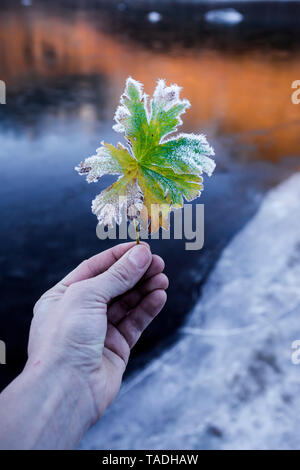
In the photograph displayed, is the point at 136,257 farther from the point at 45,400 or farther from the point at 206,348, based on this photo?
the point at 206,348

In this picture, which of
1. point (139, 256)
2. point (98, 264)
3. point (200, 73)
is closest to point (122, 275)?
point (139, 256)

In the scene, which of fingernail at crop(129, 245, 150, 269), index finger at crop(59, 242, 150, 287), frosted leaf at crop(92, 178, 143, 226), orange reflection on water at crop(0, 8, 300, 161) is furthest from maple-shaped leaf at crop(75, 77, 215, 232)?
orange reflection on water at crop(0, 8, 300, 161)

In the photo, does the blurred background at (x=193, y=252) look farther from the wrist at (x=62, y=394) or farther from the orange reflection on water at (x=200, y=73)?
the wrist at (x=62, y=394)

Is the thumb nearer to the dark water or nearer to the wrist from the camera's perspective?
the wrist

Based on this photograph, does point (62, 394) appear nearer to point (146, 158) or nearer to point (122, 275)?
point (122, 275)
